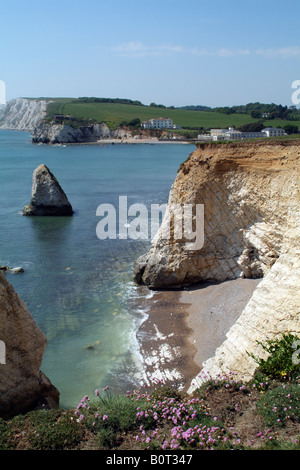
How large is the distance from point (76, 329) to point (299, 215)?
37.5ft

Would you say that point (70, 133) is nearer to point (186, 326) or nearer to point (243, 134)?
point (243, 134)

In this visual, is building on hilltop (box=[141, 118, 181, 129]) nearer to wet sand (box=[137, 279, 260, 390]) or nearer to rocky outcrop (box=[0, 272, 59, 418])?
wet sand (box=[137, 279, 260, 390])

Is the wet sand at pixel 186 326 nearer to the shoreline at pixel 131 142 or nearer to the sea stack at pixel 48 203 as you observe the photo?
the sea stack at pixel 48 203

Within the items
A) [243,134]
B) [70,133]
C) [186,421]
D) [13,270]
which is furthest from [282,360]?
[70,133]

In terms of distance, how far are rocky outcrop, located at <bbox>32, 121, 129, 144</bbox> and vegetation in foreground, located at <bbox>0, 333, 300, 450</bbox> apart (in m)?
152

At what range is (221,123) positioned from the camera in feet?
583

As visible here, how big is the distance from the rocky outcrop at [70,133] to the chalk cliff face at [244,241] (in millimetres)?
139148

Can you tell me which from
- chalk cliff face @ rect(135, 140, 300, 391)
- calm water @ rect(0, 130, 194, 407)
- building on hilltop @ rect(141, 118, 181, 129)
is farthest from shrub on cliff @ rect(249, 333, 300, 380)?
building on hilltop @ rect(141, 118, 181, 129)

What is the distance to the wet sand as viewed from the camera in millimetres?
16094

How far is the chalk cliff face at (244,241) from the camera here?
12711 millimetres

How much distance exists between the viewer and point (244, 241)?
67.9 ft

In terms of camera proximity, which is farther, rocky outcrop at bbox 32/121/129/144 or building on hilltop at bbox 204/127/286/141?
rocky outcrop at bbox 32/121/129/144

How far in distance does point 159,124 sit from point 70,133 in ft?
141

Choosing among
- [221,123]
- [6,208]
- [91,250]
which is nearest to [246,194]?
[91,250]
